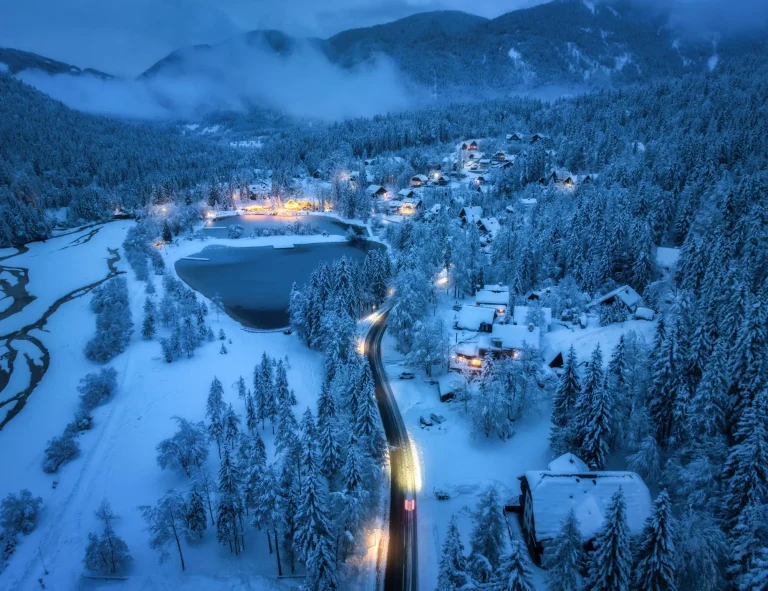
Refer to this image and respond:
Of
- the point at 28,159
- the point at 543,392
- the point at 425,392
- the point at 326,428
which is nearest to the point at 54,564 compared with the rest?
the point at 326,428

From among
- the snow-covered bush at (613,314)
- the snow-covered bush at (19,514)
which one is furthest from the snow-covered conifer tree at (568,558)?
the snow-covered bush at (19,514)

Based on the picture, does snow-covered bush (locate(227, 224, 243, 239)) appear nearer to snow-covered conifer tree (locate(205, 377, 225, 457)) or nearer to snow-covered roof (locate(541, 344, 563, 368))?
snow-covered conifer tree (locate(205, 377, 225, 457))

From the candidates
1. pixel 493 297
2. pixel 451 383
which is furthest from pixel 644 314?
pixel 451 383

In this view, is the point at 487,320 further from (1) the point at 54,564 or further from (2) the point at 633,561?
(1) the point at 54,564

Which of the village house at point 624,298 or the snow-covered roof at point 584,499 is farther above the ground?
the village house at point 624,298

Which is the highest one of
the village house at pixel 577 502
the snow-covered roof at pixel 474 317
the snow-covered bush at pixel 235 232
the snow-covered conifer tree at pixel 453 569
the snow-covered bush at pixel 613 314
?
the snow-covered bush at pixel 235 232

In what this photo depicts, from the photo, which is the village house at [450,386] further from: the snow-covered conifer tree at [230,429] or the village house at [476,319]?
the snow-covered conifer tree at [230,429]
